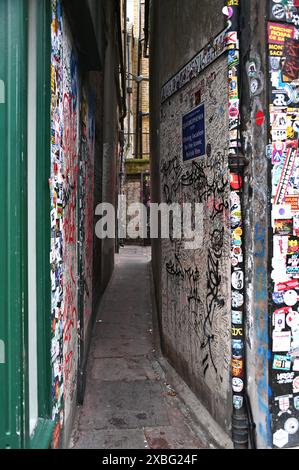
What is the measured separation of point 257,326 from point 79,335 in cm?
200

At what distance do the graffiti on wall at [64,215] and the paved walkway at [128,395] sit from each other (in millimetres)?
394

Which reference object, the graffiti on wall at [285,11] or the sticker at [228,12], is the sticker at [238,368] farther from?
the sticker at [228,12]

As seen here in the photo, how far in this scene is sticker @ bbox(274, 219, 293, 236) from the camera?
2.95m

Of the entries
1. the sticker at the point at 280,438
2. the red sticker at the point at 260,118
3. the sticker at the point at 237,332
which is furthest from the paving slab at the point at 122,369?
the red sticker at the point at 260,118

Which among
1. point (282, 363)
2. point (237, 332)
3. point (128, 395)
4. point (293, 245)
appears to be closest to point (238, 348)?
point (237, 332)

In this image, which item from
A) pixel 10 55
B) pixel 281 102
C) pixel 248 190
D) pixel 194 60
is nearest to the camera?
pixel 10 55

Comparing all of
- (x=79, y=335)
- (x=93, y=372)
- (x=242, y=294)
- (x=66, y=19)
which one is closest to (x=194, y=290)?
(x=242, y=294)

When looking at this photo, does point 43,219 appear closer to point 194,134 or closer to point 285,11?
point 194,134

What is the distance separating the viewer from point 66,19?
3.21 meters

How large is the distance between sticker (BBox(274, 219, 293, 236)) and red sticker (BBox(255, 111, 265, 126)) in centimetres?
76

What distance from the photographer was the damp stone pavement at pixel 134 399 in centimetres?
340

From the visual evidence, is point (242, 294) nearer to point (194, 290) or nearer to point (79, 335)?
point (194, 290)

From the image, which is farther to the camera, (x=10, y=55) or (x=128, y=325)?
(x=128, y=325)

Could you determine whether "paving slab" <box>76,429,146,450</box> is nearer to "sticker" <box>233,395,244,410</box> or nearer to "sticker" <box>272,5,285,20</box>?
"sticker" <box>233,395,244,410</box>
